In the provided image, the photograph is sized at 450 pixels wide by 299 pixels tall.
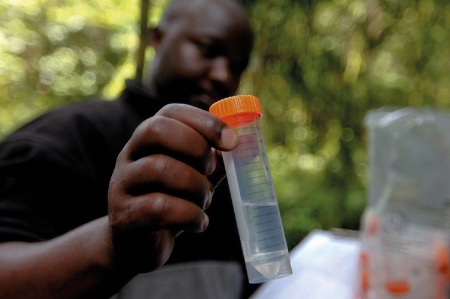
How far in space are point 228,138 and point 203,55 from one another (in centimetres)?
56

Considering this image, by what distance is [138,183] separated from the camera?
0.38 metres

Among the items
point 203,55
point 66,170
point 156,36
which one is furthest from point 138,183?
point 156,36

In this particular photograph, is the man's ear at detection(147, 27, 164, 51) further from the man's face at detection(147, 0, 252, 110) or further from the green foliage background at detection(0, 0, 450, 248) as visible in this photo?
the green foliage background at detection(0, 0, 450, 248)

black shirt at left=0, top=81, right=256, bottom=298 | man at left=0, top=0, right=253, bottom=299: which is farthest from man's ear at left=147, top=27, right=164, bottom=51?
black shirt at left=0, top=81, right=256, bottom=298

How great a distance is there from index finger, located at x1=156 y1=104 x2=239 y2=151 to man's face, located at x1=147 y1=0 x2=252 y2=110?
1.54ft

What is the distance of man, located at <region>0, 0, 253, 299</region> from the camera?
1.27 feet

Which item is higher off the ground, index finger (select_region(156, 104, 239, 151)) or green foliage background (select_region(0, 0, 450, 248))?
green foliage background (select_region(0, 0, 450, 248))

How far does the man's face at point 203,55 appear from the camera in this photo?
888 millimetres

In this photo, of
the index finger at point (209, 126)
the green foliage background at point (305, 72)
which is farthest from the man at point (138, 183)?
the green foliage background at point (305, 72)

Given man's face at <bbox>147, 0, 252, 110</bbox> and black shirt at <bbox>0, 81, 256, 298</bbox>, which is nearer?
black shirt at <bbox>0, 81, 256, 298</bbox>

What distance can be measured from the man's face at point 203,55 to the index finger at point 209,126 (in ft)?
1.54

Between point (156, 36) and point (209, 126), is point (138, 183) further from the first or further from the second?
point (156, 36)

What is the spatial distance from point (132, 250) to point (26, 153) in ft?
1.05

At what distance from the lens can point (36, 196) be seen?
0.60 m
